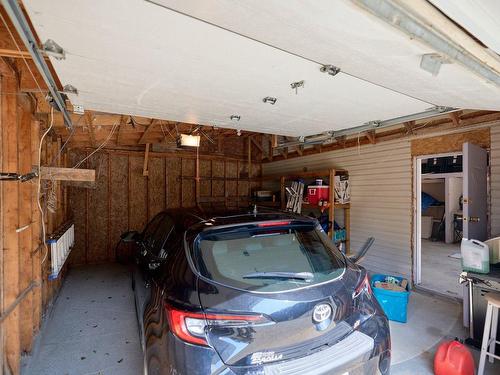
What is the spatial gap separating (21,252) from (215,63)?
2589 millimetres

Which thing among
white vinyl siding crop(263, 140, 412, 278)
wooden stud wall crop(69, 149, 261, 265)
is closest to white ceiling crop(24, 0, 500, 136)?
white vinyl siding crop(263, 140, 412, 278)

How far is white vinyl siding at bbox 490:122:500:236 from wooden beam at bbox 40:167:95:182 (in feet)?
16.4

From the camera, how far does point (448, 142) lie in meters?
4.16

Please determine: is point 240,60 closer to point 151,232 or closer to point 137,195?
point 151,232

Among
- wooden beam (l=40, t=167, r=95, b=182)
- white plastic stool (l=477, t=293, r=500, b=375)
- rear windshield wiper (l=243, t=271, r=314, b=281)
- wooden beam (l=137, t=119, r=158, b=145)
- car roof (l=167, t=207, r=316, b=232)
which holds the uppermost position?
wooden beam (l=137, t=119, r=158, b=145)

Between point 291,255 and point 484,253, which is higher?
point 291,255

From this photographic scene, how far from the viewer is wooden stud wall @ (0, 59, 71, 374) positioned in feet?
7.04

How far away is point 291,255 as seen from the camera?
6.21 ft

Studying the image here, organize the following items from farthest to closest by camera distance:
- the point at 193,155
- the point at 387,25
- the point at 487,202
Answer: the point at 193,155, the point at 487,202, the point at 387,25

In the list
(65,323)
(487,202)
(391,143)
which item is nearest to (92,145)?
(65,323)

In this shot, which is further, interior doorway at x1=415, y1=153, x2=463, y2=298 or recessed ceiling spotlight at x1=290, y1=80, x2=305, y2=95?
interior doorway at x1=415, y1=153, x2=463, y2=298

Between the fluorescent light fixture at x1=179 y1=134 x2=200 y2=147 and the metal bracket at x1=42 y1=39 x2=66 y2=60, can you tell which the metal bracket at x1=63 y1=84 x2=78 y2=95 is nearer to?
the metal bracket at x1=42 y1=39 x2=66 y2=60

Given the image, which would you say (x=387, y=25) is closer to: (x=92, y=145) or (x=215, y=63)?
(x=215, y=63)

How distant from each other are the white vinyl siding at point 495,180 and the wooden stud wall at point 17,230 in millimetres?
5420
